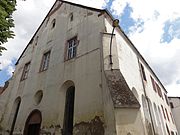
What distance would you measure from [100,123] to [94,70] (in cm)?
285

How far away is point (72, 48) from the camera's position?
1159cm

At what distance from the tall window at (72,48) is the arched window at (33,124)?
4.47m

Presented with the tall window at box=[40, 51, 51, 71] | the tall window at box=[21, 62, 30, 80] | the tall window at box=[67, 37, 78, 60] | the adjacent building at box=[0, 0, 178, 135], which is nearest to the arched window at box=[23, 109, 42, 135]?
the adjacent building at box=[0, 0, 178, 135]

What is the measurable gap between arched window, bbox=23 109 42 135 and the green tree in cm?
518

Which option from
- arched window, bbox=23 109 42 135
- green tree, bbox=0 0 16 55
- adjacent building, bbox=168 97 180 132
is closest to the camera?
green tree, bbox=0 0 16 55

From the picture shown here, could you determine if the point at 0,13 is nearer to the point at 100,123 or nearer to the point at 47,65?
the point at 47,65

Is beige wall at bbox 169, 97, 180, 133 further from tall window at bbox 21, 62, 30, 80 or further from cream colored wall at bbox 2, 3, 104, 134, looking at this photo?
tall window at bbox 21, 62, 30, 80

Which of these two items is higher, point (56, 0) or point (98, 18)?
point (56, 0)

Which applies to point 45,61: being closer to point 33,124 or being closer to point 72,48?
point 72,48

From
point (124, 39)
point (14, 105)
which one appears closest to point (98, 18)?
point (124, 39)

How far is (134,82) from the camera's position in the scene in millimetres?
11391

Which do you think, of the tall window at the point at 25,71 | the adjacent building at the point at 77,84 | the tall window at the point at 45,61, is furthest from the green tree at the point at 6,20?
the tall window at the point at 25,71

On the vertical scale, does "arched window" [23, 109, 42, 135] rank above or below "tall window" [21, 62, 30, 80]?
below

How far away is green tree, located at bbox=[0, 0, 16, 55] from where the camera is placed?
7881 mm
